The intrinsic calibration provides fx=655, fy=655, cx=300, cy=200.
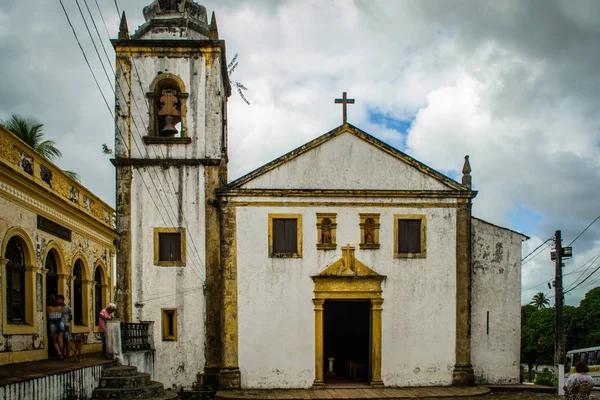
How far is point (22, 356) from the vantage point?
551 inches

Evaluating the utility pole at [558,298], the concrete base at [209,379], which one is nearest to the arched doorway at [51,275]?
the concrete base at [209,379]

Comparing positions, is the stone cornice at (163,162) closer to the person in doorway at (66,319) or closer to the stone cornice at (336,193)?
the stone cornice at (336,193)

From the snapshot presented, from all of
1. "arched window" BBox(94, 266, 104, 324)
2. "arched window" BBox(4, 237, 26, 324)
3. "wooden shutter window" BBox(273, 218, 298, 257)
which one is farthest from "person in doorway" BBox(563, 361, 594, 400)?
"arched window" BBox(94, 266, 104, 324)

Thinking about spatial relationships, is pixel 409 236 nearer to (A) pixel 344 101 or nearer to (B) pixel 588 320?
(A) pixel 344 101

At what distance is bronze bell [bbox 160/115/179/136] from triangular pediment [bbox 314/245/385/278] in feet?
21.5

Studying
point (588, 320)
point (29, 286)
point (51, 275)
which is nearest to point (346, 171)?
point (51, 275)

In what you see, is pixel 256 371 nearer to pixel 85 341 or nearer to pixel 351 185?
pixel 85 341

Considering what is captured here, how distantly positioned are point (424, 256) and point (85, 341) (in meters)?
10.8

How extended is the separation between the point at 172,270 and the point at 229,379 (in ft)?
12.5

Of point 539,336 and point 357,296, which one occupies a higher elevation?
point 357,296

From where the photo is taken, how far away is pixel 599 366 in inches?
1265

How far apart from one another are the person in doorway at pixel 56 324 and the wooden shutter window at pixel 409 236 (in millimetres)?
10560

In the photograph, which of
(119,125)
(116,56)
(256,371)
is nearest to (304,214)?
(256,371)

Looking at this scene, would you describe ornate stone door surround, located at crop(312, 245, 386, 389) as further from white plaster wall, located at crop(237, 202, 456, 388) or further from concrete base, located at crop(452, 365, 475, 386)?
concrete base, located at crop(452, 365, 475, 386)
